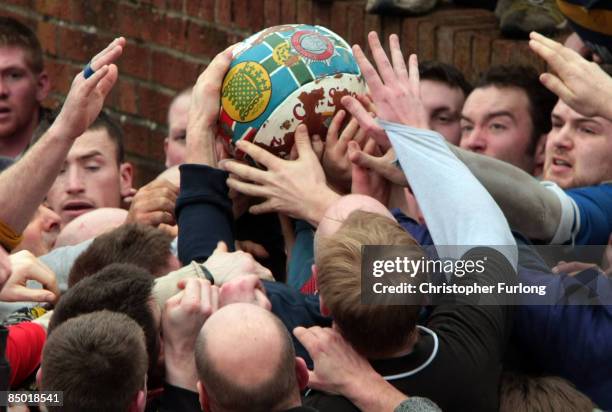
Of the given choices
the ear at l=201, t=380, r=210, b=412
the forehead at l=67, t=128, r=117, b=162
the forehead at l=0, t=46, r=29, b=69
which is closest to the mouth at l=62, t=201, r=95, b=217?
the forehead at l=67, t=128, r=117, b=162

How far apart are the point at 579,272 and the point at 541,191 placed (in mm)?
405

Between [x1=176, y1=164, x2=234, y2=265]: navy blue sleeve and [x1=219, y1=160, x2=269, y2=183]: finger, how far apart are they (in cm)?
3

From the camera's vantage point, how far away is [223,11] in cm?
709

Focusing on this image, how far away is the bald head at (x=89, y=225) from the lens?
17.3ft

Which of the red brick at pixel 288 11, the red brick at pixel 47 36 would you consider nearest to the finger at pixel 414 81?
the red brick at pixel 288 11

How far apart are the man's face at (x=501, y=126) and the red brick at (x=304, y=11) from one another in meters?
1.49

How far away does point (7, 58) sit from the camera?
6648 millimetres

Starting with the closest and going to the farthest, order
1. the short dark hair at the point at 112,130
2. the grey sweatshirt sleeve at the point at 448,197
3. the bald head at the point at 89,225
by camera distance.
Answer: the grey sweatshirt sleeve at the point at 448,197 → the bald head at the point at 89,225 → the short dark hair at the point at 112,130

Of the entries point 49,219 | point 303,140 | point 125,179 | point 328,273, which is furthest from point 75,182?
point 328,273

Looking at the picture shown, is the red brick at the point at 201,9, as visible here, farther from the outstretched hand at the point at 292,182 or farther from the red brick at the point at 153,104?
the outstretched hand at the point at 292,182

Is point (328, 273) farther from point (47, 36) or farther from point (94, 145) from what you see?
point (47, 36)

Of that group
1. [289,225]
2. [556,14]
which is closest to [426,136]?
[289,225]

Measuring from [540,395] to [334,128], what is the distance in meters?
1.19

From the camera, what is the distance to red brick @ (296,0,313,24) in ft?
22.1
